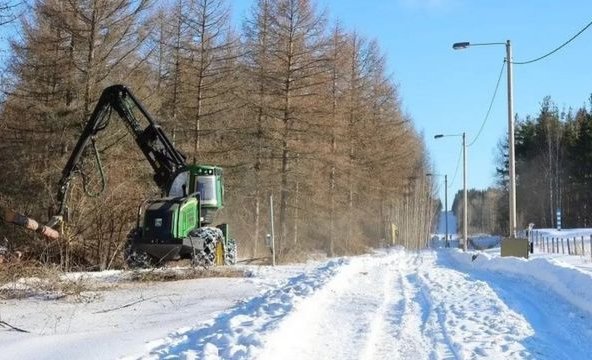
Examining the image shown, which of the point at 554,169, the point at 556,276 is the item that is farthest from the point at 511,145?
the point at 554,169

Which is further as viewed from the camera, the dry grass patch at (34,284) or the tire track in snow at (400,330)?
the dry grass patch at (34,284)

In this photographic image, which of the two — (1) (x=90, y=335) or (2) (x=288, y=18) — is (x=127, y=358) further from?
(2) (x=288, y=18)

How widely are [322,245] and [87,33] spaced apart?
1949 centimetres

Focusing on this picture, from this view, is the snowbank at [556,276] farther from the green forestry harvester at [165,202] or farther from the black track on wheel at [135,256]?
the black track on wheel at [135,256]

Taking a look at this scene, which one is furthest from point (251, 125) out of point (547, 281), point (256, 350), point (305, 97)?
point (256, 350)

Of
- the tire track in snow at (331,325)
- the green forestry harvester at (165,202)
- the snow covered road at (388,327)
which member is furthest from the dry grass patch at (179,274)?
the tire track in snow at (331,325)

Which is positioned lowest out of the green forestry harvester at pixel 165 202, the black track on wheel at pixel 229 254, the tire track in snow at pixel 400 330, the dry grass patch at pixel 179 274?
the tire track in snow at pixel 400 330

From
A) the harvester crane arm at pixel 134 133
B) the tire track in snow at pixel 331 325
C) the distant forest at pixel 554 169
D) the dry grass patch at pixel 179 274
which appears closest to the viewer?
the tire track in snow at pixel 331 325

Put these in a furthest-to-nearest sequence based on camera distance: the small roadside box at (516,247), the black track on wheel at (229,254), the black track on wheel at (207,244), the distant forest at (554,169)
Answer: the distant forest at (554,169) → the small roadside box at (516,247) → the black track on wheel at (229,254) → the black track on wheel at (207,244)

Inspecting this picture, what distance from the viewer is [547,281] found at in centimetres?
1436

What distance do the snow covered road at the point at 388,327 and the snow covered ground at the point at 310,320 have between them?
0.05 ft

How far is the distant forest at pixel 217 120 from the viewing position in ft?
80.6

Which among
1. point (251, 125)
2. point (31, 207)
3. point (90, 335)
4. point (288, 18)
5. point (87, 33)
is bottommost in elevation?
point (90, 335)

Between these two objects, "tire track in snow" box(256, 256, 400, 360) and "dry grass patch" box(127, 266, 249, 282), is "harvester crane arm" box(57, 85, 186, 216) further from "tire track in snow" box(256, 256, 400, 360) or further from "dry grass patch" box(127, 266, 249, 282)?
"tire track in snow" box(256, 256, 400, 360)
